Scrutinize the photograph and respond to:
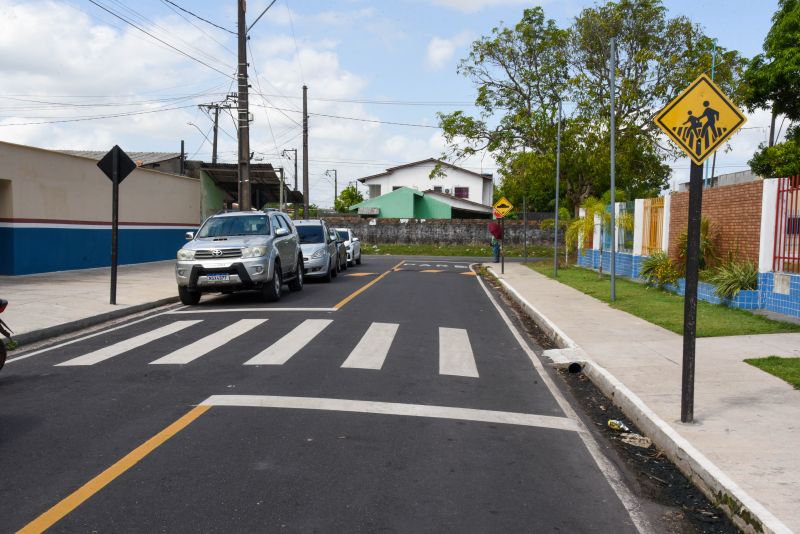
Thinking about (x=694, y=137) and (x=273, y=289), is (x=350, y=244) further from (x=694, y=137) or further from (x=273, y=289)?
(x=694, y=137)

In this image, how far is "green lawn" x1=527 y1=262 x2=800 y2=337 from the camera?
36.7ft

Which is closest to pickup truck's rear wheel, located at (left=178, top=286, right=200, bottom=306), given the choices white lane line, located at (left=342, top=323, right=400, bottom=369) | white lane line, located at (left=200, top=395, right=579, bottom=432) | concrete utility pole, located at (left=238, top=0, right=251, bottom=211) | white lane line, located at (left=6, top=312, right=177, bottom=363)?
white lane line, located at (left=6, top=312, right=177, bottom=363)

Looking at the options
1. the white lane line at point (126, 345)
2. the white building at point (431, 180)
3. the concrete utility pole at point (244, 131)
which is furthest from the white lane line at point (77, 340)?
the white building at point (431, 180)

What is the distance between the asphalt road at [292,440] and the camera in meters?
4.25

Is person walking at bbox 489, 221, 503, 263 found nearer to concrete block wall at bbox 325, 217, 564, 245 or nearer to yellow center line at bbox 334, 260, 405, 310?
yellow center line at bbox 334, 260, 405, 310

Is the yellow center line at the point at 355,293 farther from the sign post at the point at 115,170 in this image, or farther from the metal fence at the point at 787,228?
the metal fence at the point at 787,228

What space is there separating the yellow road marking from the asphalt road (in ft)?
0.04

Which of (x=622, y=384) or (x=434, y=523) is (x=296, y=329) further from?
(x=434, y=523)

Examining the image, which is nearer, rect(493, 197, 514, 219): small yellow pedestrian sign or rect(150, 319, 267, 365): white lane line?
rect(150, 319, 267, 365): white lane line

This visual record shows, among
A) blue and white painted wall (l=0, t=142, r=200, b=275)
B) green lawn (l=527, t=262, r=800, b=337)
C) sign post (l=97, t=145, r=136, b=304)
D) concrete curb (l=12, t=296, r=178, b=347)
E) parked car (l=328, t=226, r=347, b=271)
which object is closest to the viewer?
concrete curb (l=12, t=296, r=178, b=347)

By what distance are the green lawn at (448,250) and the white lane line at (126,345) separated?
33.7 metres

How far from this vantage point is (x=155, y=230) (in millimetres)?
27500

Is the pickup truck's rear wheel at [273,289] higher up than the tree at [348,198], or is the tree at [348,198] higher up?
the tree at [348,198]

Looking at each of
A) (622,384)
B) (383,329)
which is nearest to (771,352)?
(622,384)
